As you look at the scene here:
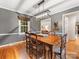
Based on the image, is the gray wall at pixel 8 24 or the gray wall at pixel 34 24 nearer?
the gray wall at pixel 8 24

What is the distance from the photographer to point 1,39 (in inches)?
186

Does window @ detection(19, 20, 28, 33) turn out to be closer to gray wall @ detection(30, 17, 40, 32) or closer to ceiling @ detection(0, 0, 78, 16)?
gray wall @ detection(30, 17, 40, 32)

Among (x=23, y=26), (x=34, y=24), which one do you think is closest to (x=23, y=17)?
(x=23, y=26)

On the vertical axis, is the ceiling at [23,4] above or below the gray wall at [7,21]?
above

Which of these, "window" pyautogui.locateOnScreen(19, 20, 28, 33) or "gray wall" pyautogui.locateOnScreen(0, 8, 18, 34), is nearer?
"gray wall" pyautogui.locateOnScreen(0, 8, 18, 34)

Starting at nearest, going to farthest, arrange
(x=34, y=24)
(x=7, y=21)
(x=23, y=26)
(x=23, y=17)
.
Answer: (x=7, y=21) < (x=23, y=17) < (x=23, y=26) < (x=34, y=24)

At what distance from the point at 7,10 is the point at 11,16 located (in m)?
0.43

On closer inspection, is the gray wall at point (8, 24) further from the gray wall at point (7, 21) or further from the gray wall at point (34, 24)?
the gray wall at point (34, 24)

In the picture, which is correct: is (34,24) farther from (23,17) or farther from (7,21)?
(7,21)

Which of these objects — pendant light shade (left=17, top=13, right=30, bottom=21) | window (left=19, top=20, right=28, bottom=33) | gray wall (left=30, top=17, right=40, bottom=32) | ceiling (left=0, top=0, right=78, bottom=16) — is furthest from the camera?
gray wall (left=30, top=17, right=40, bottom=32)

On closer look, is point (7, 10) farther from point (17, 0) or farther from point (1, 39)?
point (1, 39)

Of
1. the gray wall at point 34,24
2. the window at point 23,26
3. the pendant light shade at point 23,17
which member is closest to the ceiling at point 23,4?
the pendant light shade at point 23,17

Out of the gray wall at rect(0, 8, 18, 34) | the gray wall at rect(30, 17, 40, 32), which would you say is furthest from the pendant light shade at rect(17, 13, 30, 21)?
the gray wall at rect(30, 17, 40, 32)

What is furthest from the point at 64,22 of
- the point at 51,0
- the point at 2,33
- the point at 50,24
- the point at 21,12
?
the point at 2,33
